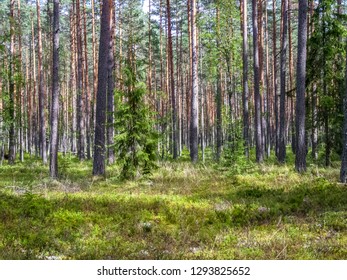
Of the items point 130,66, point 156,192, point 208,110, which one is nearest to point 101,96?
point 130,66

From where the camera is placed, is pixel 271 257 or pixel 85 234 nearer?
pixel 271 257

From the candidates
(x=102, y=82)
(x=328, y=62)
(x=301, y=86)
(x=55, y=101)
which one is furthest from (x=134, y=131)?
(x=328, y=62)

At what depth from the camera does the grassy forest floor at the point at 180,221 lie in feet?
19.4

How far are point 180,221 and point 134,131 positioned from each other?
5.17m

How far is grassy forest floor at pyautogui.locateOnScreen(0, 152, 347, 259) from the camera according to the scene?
5902mm

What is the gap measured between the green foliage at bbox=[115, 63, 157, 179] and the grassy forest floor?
95 centimetres

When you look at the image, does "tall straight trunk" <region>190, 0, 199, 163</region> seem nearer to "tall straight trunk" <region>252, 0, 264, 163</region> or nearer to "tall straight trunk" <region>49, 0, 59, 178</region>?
"tall straight trunk" <region>252, 0, 264, 163</region>

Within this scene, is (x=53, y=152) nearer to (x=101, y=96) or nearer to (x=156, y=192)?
(x=101, y=96)

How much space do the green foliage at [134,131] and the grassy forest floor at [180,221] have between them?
948 mm

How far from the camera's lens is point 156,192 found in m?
10.6

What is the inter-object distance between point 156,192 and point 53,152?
18.9 ft

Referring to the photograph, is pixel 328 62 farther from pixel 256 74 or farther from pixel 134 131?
pixel 134 131

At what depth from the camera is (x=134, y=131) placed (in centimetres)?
1230

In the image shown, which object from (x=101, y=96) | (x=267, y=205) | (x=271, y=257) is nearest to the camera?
(x=271, y=257)
